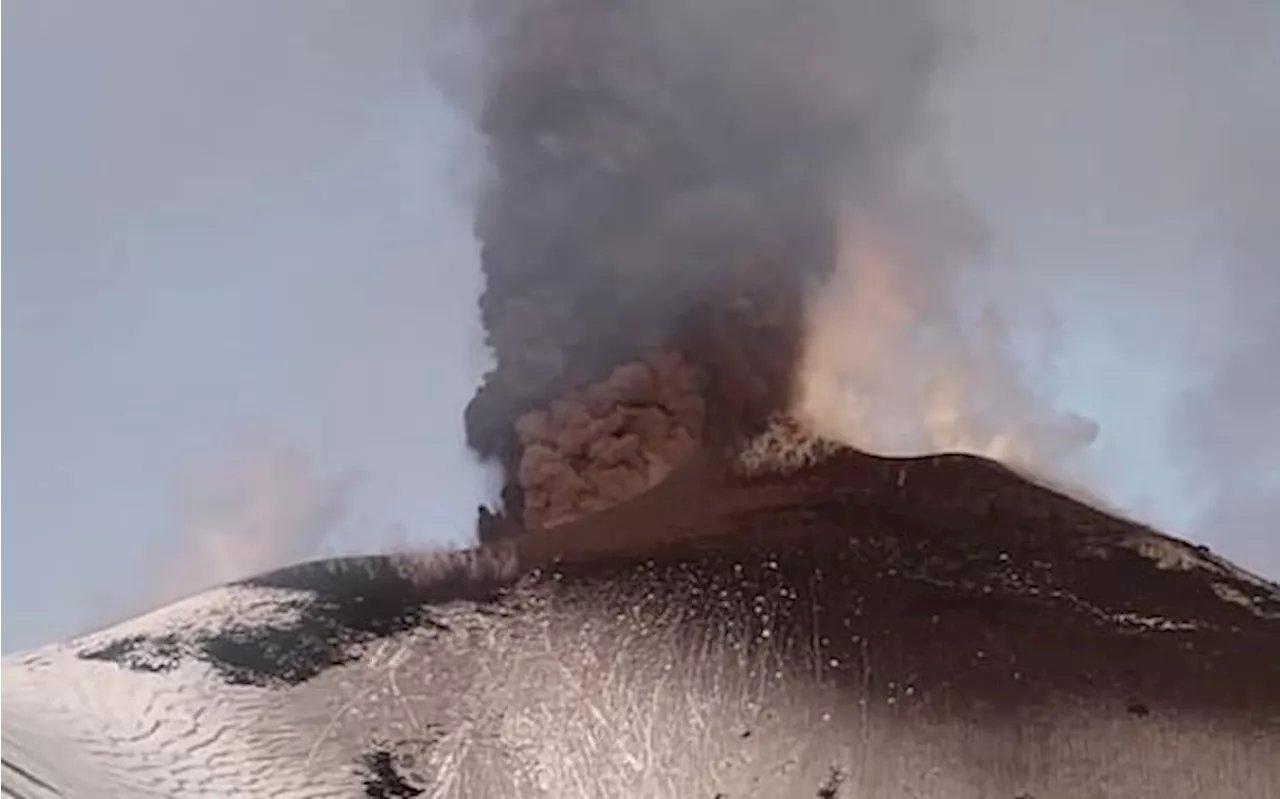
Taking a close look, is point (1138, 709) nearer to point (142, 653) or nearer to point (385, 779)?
point (385, 779)

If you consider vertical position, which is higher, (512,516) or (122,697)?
(512,516)

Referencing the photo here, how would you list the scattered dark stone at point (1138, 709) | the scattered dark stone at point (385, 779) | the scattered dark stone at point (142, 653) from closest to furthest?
1. the scattered dark stone at point (385, 779)
2. the scattered dark stone at point (142, 653)
3. the scattered dark stone at point (1138, 709)

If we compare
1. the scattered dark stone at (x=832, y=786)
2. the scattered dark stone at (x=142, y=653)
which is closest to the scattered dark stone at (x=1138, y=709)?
the scattered dark stone at (x=832, y=786)

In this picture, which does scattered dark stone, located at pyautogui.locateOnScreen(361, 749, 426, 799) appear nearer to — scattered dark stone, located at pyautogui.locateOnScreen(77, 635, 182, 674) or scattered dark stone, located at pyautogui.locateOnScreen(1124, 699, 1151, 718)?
scattered dark stone, located at pyautogui.locateOnScreen(77, 635, 182, 674)

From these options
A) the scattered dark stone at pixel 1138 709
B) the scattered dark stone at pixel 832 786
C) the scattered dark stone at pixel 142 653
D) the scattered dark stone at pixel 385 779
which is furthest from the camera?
the scattered dark stone at pixel 1138 709

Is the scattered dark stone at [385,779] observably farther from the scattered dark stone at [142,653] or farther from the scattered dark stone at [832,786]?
the scattered dark stone at [832,786]

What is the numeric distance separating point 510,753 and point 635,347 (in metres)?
19.0

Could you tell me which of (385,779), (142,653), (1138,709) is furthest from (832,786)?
(142,653)

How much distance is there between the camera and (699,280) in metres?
58.5

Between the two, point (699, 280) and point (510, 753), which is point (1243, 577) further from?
point (510, 753)

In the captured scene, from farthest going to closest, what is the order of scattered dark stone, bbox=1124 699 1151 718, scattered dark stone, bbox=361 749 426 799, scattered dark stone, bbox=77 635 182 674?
1. scattered dark stone, bbox=1124 699 1151 718
2. scattered dark stone, bbox=77 635 182 674
3. scattered dark stone, bbox=361 749 426 799

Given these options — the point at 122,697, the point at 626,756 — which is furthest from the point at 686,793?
the point at 122,697

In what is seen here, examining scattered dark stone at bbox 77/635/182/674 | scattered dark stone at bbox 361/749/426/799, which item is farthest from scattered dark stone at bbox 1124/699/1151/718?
scattered dark stone at bbox 77/635/182/674

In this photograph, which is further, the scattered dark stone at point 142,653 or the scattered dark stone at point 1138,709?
the scattered dark stone at point 1138,709
